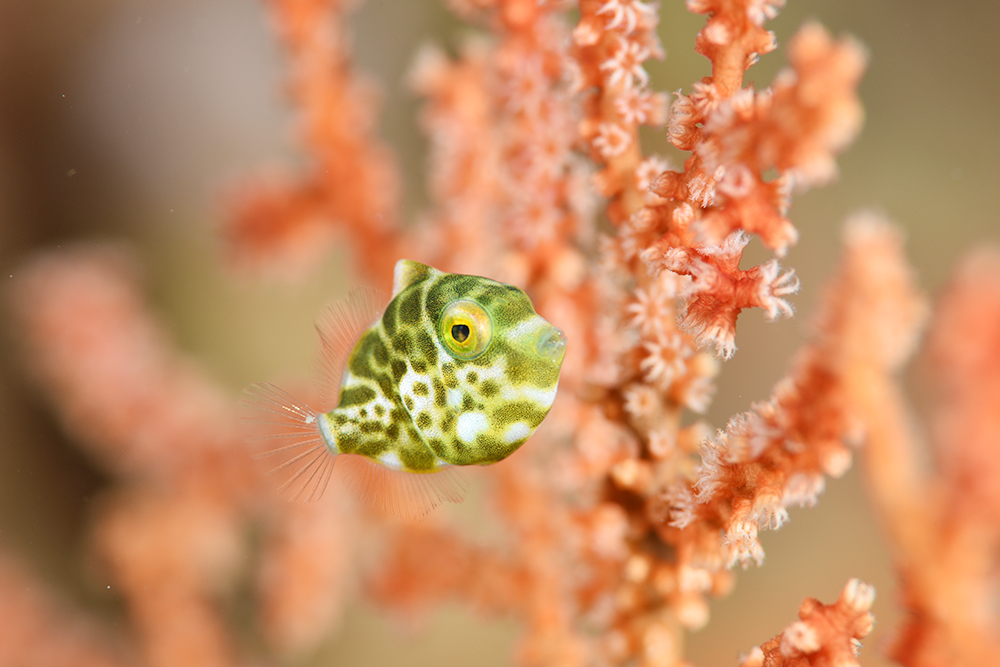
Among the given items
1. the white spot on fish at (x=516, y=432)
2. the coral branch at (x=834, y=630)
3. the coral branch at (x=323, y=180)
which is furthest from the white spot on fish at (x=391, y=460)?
the coral branch at (x=323, y=180)

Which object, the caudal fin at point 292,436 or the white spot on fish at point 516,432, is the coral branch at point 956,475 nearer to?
the white spot on fish at point 516,432

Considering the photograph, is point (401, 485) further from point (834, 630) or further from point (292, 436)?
point (834, 630)

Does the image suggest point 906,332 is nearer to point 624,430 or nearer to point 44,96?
point 624,430

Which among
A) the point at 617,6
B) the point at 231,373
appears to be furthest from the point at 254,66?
the point at 617,6

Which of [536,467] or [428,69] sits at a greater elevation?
[428,69]

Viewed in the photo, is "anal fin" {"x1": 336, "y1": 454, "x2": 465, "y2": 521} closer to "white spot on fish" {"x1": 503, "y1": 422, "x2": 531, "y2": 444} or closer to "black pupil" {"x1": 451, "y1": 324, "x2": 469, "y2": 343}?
"white spot on fish" {"x1": 503, "y1": 422, "x2": 531, "y2": 444}

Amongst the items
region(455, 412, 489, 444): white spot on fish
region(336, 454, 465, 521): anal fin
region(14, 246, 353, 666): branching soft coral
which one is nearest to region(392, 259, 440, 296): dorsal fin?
region(455, 412, 489, 444): white spot on fish
